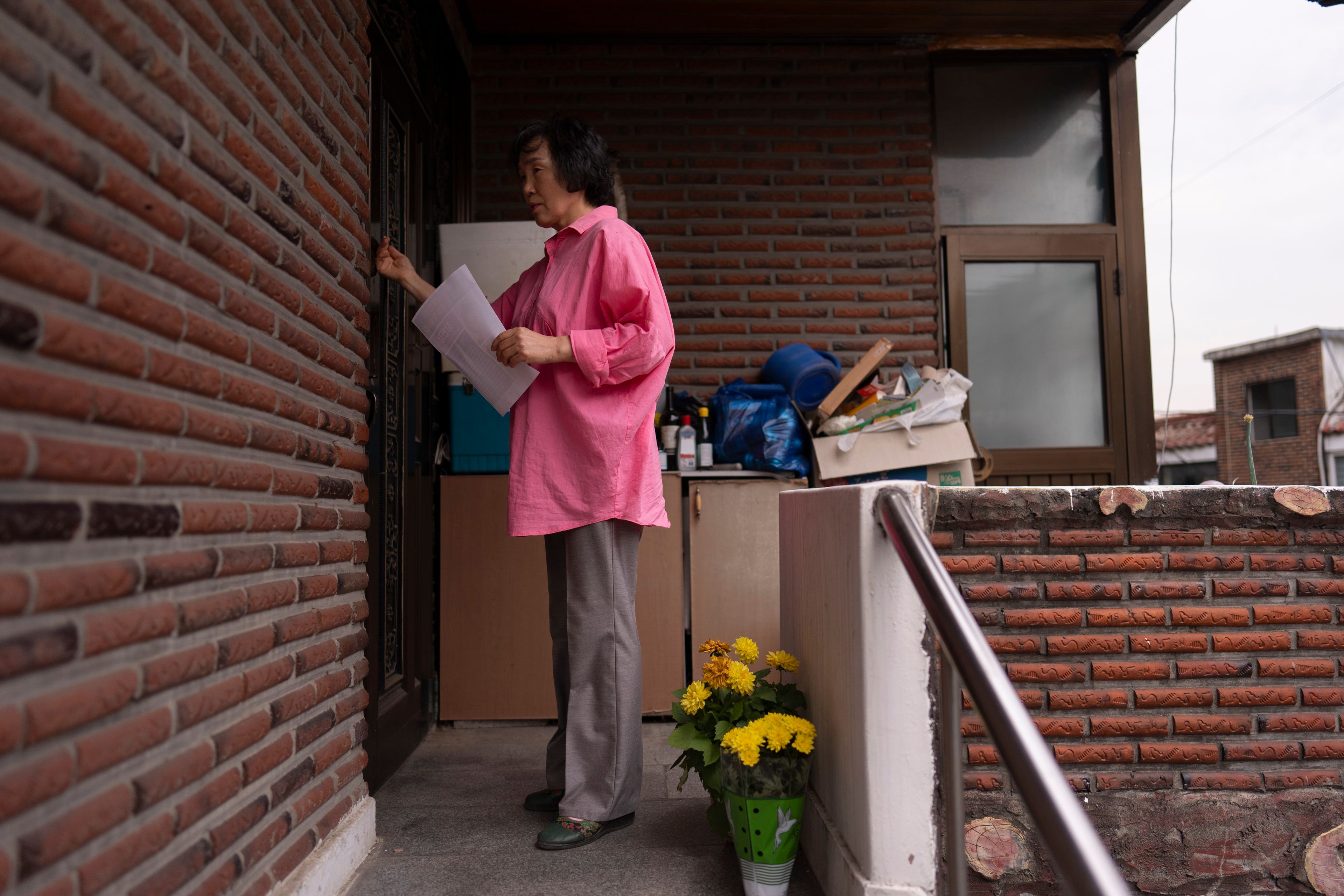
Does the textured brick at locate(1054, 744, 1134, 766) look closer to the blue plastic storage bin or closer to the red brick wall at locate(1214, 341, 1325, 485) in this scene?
the blue plastic storage bin

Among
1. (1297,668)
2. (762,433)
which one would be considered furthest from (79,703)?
(762,433)

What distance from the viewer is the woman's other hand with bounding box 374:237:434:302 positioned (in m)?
2.25

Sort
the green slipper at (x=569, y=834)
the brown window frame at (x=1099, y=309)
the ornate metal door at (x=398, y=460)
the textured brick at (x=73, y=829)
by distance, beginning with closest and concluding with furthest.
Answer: the textured brick at (x=73, y=829), the green slipper at (x=569, y=834), the ornate metal door at (x=398, y=460), the brown window frame at (x=1099, y=309)

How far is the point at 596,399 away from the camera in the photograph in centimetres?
207

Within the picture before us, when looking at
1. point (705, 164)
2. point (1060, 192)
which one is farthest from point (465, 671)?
point (1060, 192)

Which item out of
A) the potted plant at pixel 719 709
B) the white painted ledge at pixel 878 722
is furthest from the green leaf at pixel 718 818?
the white painted ledge at pixel 878 722

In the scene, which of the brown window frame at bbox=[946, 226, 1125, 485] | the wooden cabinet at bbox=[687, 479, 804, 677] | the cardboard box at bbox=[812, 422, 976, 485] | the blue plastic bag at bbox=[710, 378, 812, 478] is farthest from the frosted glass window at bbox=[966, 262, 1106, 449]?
the wooden cabinet at bbox=[687, 479, 804, 677]

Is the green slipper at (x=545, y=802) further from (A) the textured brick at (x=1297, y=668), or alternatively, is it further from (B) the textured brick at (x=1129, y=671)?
(A) the textured brick at (x=1297, y=668)

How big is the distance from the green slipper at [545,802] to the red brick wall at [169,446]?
55 centimetres

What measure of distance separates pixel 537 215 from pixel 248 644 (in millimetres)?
1312

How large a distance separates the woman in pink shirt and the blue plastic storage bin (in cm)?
110

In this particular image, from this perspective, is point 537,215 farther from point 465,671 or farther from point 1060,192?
point 1060,192

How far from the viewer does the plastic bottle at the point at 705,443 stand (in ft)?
11.2

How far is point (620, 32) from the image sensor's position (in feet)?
12.9
